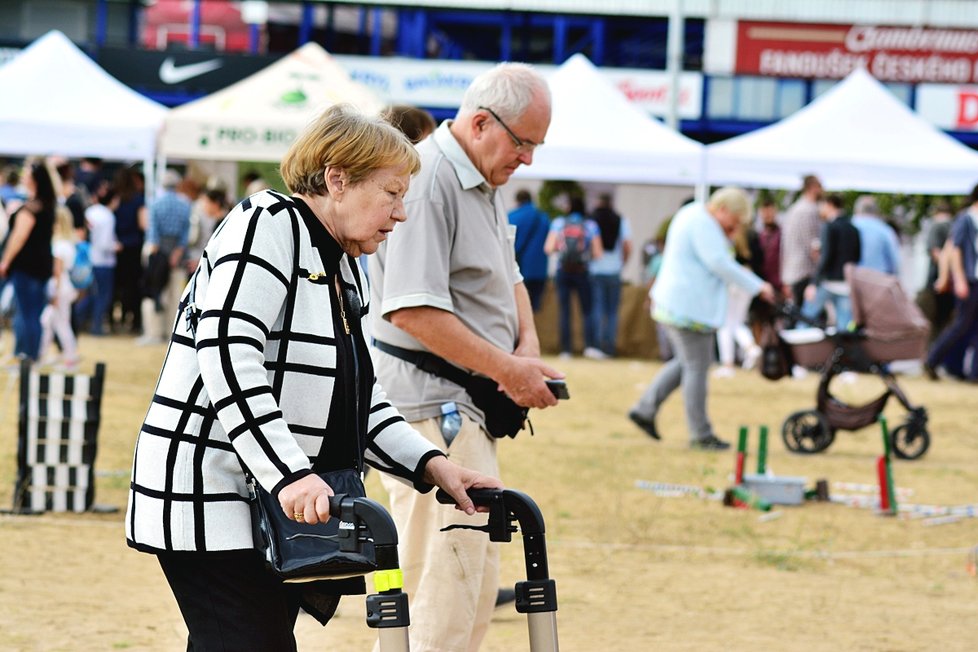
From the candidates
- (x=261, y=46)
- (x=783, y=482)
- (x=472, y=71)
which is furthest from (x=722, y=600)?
(x=261, y=46)

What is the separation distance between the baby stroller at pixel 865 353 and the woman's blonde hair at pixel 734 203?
84cm

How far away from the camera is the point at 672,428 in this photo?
41.1 feet

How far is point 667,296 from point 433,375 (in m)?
6.67

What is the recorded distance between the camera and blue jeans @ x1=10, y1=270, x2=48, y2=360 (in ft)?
40.2

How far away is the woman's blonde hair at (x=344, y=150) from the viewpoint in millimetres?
2885

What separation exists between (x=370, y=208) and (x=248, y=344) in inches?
15.6

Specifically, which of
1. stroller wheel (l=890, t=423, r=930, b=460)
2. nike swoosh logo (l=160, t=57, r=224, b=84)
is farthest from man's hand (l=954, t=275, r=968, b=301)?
nike swoosh logo (l=160, t=57, r=224, b=84)

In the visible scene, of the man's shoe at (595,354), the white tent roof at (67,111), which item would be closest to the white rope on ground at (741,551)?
the white tent roof at (67,111)

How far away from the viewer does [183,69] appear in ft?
92.1

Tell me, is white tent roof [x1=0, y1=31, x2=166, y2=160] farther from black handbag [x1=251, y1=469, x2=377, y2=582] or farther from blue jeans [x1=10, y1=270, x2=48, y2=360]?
black handbag [x1=251, y1=469, x2=377, y2=582]

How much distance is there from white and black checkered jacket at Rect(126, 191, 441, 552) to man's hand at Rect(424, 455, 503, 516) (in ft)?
0.98

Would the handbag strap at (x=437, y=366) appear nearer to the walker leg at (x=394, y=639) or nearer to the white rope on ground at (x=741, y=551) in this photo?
the walker leg at (x=394, y=639)

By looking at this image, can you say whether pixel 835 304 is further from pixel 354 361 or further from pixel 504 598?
pixel 354 361

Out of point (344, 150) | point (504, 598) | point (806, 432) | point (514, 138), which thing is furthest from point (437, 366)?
point (806, 432)
